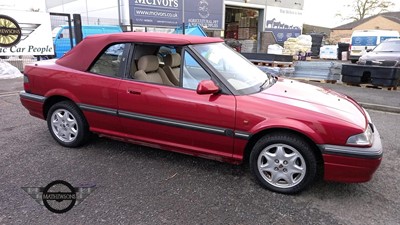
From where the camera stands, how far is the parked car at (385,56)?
9.40 m

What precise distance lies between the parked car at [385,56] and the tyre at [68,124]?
915 cm

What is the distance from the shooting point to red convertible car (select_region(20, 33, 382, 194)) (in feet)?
9.00

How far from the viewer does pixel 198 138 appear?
3.14 metres

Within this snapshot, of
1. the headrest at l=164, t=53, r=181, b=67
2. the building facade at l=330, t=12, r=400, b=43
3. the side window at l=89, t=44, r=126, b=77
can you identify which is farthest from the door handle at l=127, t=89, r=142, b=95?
the building facade at l=330, t=12, r=400, b=43

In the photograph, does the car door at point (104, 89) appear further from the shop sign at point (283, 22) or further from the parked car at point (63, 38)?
the shop sign at point (283, 22)

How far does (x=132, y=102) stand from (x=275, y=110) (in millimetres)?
1572

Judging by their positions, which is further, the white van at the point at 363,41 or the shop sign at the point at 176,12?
the white van at the point at 363,41

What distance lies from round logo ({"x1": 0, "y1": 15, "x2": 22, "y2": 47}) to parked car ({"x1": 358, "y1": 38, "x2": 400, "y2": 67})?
37.1 ft

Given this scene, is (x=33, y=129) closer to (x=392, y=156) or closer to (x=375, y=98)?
(x=392, y=156)

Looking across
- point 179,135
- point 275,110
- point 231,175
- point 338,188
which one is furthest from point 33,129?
point 338,188

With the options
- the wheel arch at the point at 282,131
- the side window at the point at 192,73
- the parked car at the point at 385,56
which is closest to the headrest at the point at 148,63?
the side window at the point at 192,73

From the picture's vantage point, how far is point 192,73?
321 centimetres

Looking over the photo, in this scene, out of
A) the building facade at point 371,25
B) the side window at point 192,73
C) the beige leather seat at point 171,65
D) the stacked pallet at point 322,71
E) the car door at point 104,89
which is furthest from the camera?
the building facade at point 371,25

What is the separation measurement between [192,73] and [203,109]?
0.45 metres
